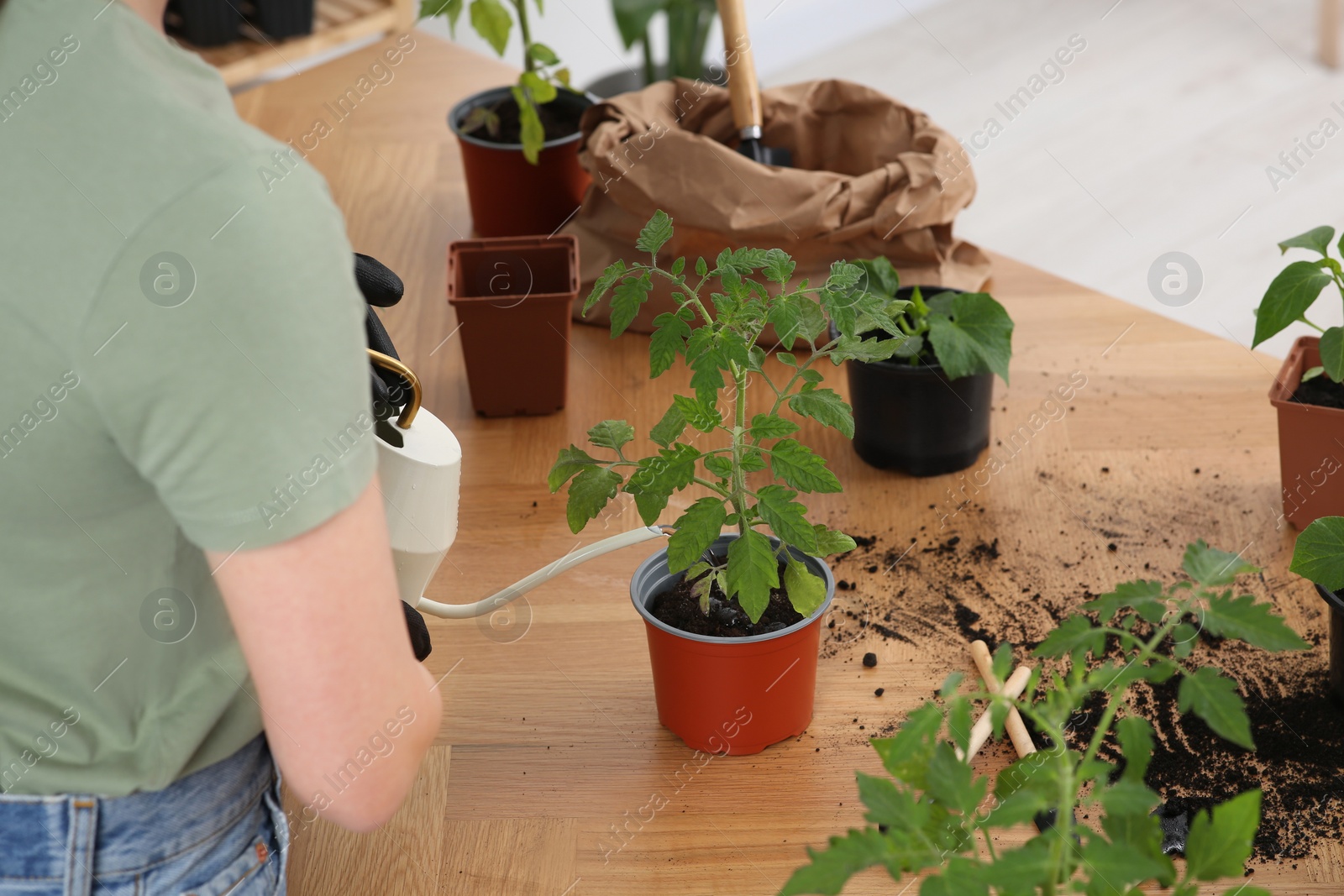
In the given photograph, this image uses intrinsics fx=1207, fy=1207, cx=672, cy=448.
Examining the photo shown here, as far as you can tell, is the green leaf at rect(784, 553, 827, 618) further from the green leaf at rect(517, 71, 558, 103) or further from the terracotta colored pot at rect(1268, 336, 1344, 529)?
the green leaf at rect(517, 71, 558, 103)

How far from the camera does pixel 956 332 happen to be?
1.27m

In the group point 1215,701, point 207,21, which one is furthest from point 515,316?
point 207,21

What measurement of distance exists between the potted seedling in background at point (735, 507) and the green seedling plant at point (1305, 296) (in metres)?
0.37

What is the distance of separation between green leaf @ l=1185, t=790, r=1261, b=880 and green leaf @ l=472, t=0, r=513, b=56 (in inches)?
53.6

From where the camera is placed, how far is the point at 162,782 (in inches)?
26.5

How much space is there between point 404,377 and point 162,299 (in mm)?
382

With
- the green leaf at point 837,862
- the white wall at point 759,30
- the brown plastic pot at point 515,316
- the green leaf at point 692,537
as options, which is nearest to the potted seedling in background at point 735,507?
the green leaf at point 692,537

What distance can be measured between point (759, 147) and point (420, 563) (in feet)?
2.97

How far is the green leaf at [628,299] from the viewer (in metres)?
0.92

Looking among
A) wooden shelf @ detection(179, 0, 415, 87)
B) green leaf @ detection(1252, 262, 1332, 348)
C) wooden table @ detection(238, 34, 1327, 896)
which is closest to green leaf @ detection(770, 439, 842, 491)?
wooden table @ detection(238, 34, 1327, 896)

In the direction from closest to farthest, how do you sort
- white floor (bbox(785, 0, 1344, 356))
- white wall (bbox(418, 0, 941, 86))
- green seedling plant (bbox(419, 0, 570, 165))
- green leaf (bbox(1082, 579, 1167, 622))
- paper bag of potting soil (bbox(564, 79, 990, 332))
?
green leaf (bbox(1082, 579, 1167, 622))
paper bag of potting soil (bbox(564, 79, 990, 332))
green seedling plant (bbox(419, 0, 570, 165))
white floor (bbox(785, 0, 1344, 356))
white wall (bbox(418, 0, 941, 86))

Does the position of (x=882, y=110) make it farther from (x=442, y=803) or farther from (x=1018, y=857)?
(x=1018, y=857)

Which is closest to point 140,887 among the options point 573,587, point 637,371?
point 573,587

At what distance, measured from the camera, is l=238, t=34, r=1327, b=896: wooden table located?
953mm
